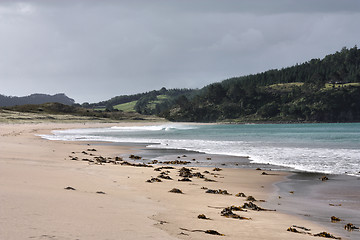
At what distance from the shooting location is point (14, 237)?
17.4 feet

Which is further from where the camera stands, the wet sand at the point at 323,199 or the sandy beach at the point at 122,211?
the wet sand at the point at 323,199

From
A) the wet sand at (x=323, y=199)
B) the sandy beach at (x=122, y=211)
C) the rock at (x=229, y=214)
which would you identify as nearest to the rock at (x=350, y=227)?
the wet sand at (x=323, y=199)

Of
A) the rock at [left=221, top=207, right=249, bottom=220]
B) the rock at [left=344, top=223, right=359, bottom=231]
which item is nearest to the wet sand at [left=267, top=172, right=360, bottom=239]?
the rock at [left=344, top=223, right=359, bottom=231]

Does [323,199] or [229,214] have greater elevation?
[229,214]

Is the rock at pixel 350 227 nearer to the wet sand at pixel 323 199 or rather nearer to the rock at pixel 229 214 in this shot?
the wet sand at pixel 323 199

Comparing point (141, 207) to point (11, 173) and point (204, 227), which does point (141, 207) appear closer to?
point (204, 227)

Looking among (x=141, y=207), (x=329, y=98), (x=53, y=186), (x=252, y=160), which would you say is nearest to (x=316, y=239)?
(x=141, y=207)

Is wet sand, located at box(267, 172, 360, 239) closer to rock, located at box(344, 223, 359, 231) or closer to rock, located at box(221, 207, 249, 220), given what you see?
rock, located at box(344, 223, 359, 231)

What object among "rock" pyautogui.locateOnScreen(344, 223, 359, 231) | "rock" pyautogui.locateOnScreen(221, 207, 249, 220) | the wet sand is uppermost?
"rock" pyautogui.locateOnScreen(221, 207, 249, 220)

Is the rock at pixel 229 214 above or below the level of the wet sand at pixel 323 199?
above

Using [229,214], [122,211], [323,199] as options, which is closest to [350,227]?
[229,214]

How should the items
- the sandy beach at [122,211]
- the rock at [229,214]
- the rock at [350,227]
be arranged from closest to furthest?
the sandy beach at [122,211] → the rock at [350,227] → the rock at [229,214]

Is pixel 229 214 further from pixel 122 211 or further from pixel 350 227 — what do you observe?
pixel 350 227

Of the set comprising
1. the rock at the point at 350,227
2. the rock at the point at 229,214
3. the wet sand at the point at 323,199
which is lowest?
the wet sand at the point at 323,199
